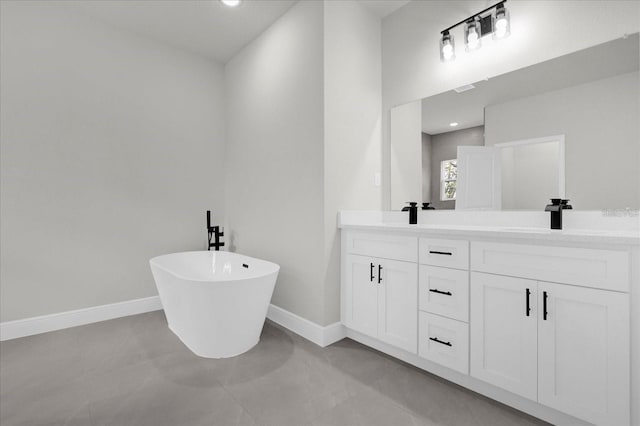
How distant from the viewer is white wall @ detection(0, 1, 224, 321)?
8.20 feet

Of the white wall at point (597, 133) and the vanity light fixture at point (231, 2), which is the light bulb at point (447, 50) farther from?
the vanity light fixture at point (231, 2)

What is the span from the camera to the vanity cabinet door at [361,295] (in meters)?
2.17

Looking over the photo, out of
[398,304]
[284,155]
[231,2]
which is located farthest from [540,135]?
[231,2]

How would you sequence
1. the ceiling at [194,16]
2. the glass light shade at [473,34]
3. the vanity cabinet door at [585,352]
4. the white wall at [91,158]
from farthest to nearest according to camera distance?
the ceiling at [194,16]
the white wall at [91,158]
the glass light shade at [473,34]
the vanity cabinet door at [585,352]

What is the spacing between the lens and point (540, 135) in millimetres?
1871

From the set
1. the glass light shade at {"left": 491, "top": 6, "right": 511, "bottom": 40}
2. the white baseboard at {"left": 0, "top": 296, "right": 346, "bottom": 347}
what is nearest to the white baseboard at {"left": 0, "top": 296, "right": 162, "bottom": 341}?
the white baseboard at {"left": 0, "top": 296, "right": 346, "bottom": 347}

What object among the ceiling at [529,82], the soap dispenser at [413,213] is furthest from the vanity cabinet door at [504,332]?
the ceiling at [529,82]

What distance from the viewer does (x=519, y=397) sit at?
153 centimetres

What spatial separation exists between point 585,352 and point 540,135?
122cm

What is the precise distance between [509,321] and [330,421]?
3.26 ft

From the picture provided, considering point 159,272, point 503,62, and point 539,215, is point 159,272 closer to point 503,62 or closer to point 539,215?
point 539,215

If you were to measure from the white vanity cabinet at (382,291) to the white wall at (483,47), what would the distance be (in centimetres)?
70

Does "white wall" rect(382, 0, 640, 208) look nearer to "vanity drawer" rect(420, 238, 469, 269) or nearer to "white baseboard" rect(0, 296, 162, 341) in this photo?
"vanity drawer" rect(420, 238, 469, 269)

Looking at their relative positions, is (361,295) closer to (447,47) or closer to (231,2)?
(447,47)
